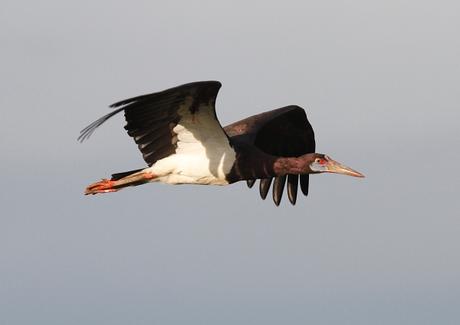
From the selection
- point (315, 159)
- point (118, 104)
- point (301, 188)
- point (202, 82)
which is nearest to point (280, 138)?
point (301, 188)

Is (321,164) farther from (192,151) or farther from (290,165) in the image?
(192,151)

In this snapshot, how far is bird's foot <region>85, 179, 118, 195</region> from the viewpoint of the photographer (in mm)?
19922

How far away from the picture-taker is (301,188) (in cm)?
2259

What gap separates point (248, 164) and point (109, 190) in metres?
1.94

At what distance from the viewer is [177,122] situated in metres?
19.0

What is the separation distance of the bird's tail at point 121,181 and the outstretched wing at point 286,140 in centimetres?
290

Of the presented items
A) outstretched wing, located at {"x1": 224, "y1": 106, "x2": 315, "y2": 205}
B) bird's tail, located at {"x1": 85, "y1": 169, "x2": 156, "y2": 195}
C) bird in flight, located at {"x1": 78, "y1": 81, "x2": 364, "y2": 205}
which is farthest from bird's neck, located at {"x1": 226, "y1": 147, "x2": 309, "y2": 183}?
outstretched wing, located at {"x1": 224, "y1": 106, "x2": 315, "y2": 205}

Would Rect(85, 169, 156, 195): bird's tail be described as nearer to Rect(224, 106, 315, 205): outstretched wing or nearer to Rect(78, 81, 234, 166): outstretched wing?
Rect(78, 81, 234, 166): outstretched wing

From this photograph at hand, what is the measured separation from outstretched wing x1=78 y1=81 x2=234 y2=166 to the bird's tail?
0.22 metres

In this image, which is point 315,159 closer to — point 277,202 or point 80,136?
point 277,202

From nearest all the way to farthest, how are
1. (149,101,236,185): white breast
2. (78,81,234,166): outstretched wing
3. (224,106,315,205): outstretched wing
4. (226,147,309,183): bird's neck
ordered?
1. (78,81,234,166): outstretched wing
2. (149,101,236,185): white breast
3. (226,147,309,183): bird's neck
4. (224,106,315,205): outstretched wing

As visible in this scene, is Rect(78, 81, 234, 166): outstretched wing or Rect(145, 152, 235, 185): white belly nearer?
Rect(78, 81, 234, 166): outstretched wing

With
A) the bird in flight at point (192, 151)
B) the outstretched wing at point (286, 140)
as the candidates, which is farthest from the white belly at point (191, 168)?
the outstretched wing at point (286, 140)

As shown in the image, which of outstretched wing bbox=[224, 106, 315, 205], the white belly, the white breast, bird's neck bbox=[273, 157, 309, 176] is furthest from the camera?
outstretched wing bbox=[224, 106, 315, 205]
